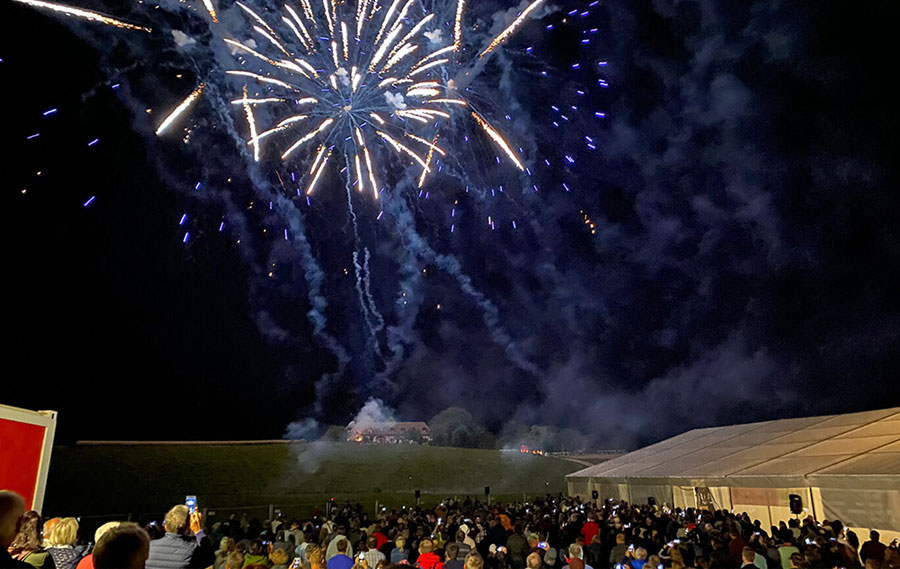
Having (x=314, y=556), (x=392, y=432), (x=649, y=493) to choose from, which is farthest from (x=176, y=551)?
(x=392, y=432)

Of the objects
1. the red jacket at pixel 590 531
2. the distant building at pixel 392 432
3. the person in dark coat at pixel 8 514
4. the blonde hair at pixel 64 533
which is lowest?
the red jacket at pixel 590 531

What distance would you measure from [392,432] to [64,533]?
327ft

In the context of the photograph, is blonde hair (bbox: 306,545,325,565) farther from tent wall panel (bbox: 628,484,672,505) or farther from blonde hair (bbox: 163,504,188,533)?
tent wall panel (bbox: 628,484,672,505)

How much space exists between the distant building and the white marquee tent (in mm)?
69116

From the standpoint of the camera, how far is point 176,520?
538cm

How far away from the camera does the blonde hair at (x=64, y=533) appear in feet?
16.5

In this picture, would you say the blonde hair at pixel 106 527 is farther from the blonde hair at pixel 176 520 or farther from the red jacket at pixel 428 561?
the red jacket at pixel 428 561

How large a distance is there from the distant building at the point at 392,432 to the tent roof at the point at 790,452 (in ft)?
228

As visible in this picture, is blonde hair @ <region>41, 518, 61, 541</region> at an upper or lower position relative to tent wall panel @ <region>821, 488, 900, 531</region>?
upper

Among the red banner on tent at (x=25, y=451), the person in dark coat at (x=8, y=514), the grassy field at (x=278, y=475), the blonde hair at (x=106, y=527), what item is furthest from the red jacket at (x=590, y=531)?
the grassy field at (x=278, y=475)

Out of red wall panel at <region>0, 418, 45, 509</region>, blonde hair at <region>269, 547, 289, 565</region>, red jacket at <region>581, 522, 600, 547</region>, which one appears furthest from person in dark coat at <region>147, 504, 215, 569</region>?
red jacket at <region>581, 522, 600, 547</region>

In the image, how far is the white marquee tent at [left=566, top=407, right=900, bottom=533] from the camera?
14.7 metres

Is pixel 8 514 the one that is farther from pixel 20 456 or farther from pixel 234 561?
pixel 20 456

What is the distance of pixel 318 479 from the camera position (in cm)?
5700
